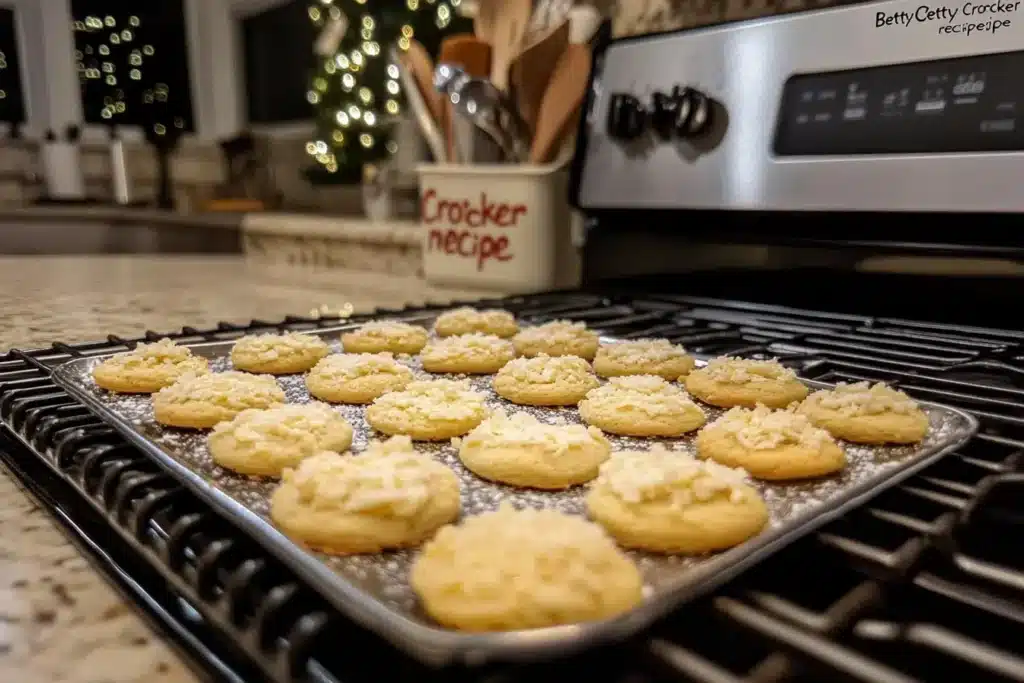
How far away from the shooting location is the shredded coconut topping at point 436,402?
817 millimetres

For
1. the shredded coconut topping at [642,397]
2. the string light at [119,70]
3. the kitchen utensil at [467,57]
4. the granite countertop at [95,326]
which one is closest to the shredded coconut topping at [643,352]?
the shredded coconut topping at [642,397]

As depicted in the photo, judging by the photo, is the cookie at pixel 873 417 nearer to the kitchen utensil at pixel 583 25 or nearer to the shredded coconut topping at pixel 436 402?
the shredded coconut topping at pixel 436 402

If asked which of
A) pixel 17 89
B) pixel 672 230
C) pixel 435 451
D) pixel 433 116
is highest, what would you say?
pixel 17 89

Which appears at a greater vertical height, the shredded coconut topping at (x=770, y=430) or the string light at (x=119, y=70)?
the string light at (x=119, y=70)

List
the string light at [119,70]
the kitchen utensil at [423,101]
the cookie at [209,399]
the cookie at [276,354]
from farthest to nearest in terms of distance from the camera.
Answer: the string light at [119,70], the kitchen utensil at [423,101], the cookie at [276,354], the cookie at [209,399]

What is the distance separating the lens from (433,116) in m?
1.74

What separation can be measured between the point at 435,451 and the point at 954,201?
2.31 ft

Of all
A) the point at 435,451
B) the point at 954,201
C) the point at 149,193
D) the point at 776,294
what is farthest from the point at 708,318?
the point at 149,193

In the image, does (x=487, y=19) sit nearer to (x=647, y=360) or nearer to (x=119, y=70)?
(x=647, y=360)

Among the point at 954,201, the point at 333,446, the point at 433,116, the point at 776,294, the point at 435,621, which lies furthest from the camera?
the point at 433,116

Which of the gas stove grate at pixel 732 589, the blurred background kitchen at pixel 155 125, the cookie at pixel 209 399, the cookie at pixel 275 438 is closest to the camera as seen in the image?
the gas stove grate at pixel 732 589

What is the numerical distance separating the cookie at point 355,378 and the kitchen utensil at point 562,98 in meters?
0.69

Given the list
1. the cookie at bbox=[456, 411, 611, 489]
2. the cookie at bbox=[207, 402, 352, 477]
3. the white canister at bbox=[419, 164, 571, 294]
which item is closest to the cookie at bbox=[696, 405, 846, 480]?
the cookie at bbox=[456, 411, 611, 489]

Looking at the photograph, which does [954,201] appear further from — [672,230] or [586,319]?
[586,319]
